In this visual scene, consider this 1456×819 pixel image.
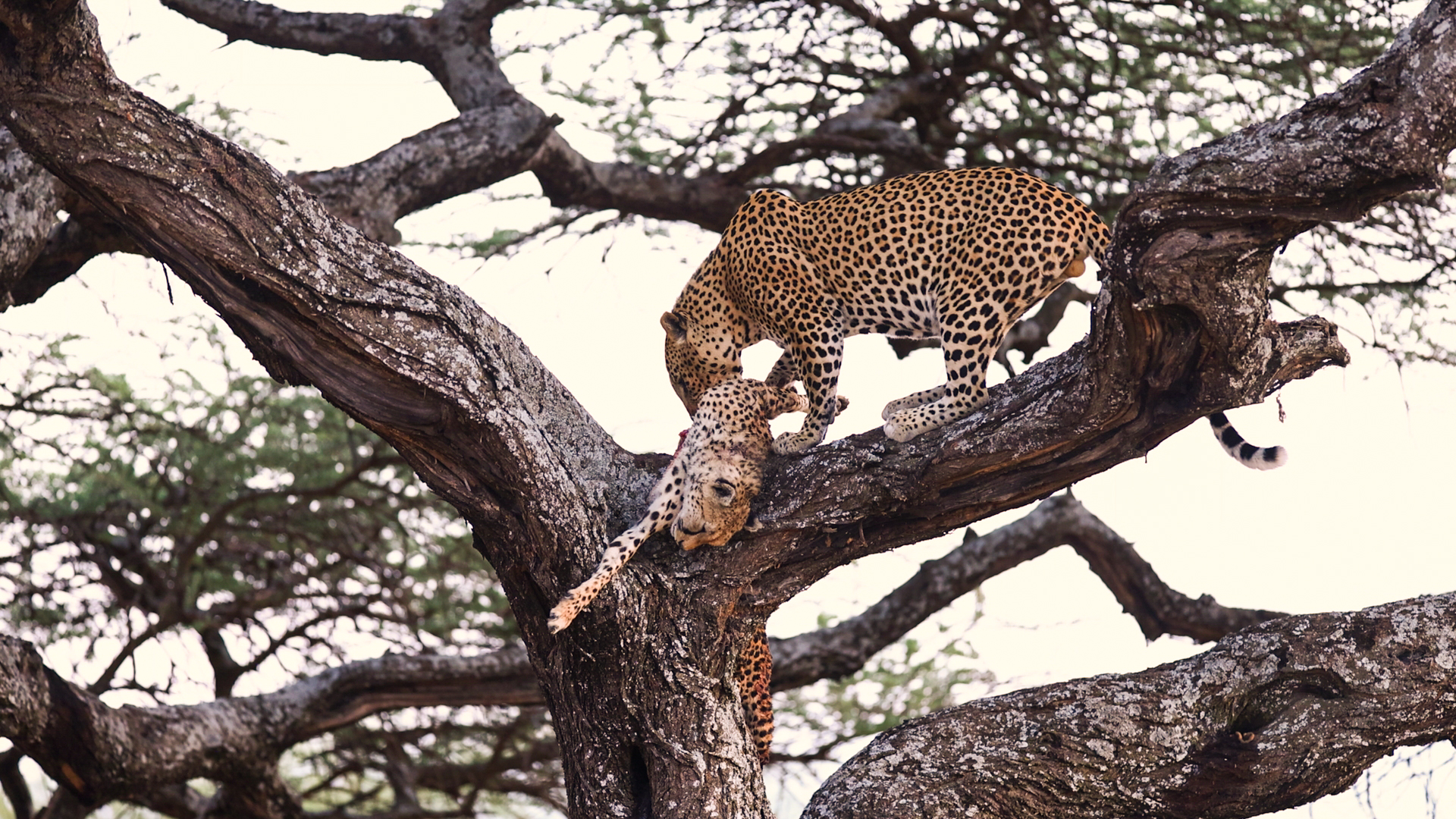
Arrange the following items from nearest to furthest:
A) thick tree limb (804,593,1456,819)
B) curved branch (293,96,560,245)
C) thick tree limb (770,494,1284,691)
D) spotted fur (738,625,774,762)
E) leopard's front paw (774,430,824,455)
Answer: thick tree limb (804,593,1456,819) < leopard's front paw (774,430,824,455) < spotted fur (738,625,774,762) < curved branch (293,96,560,245) < thick tree limb (770,494,1284,691)

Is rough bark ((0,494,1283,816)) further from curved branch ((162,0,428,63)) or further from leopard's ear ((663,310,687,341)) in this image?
curved branch ((162,0,428,63))

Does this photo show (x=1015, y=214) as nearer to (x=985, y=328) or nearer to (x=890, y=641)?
(x=985, y=328)

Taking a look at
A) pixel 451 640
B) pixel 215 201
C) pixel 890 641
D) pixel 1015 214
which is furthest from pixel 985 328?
pixel 451 640

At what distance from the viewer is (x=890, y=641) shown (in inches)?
326

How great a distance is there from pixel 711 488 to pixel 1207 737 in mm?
1854

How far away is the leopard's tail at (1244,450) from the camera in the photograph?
471cm

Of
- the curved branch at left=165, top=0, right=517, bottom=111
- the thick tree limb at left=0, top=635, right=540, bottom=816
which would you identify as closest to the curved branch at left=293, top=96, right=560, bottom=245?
the curved branch at left=165, top=0, right=517, bottom=111

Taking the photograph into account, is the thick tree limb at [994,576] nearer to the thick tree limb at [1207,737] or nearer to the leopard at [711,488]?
the leopard at [711,488]

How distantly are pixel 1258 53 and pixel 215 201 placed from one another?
622cm

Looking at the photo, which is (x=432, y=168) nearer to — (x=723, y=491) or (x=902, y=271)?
(x=902, y=271)

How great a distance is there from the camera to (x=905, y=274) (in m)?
5.15

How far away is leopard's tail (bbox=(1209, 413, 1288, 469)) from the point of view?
4.71 m

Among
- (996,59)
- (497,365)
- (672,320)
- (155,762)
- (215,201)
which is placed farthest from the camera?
(996,59)

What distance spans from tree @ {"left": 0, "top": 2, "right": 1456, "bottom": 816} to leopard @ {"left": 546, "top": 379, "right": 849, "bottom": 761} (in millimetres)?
104
